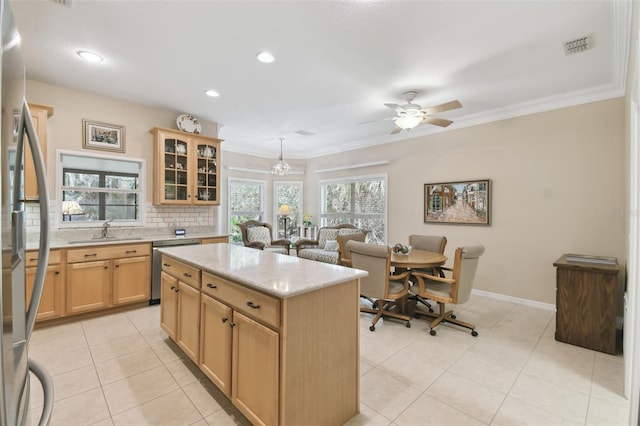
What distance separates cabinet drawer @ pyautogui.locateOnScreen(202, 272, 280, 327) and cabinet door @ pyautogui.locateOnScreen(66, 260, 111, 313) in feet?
7.26

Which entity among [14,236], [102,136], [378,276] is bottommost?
[378,276]

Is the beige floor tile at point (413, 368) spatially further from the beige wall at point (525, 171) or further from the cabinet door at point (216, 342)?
the beige wall at point (525, 171)

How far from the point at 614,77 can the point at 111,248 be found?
603 centimetres

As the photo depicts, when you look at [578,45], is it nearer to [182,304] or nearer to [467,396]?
[467,396]

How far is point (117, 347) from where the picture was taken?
108 inches

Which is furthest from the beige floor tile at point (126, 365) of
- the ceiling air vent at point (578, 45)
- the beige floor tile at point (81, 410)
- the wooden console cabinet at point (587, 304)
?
the ceiling air vent at point (578, 45)

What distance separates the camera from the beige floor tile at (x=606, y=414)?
1.80 meters

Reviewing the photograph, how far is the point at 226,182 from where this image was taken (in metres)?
6.28

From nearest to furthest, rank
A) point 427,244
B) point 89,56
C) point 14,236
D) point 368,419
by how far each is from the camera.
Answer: point 14,236
point 368,419
point 89,56
point 427,244

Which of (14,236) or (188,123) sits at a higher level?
(188,123)

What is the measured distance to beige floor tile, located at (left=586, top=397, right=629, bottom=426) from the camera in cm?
180

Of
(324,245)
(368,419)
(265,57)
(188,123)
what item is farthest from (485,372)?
(188,123)

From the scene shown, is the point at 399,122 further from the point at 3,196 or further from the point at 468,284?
the point at 3,196

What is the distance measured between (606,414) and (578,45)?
9.47ft
